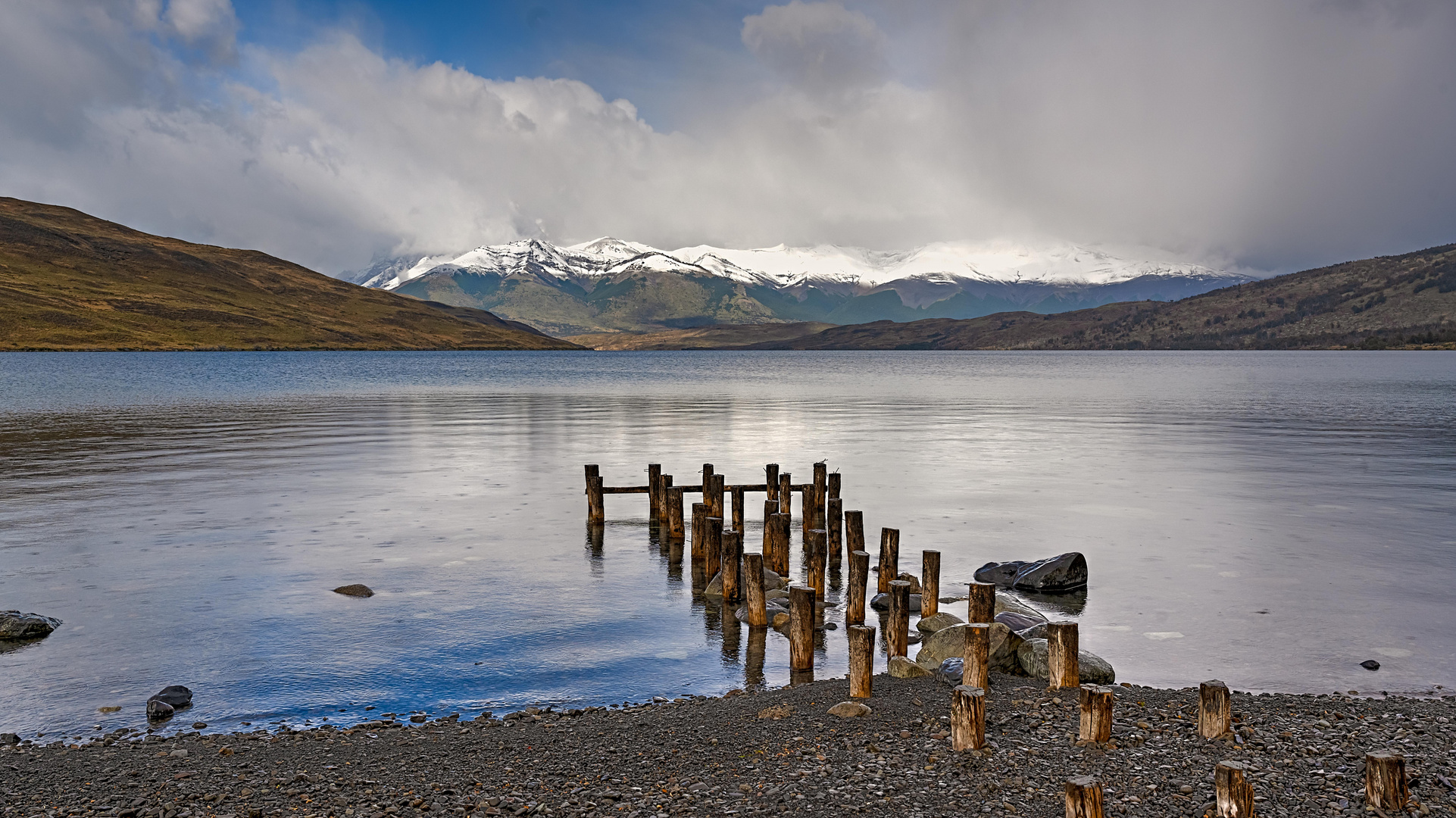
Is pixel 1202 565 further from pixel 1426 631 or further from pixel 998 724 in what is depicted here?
pixel 998 724

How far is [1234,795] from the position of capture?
8.51 metres

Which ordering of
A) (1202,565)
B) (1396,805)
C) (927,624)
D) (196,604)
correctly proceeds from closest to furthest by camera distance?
(1396,805)
(927,624)
(196,604)
(1202,565)

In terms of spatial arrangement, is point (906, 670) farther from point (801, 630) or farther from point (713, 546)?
point (713, 546)

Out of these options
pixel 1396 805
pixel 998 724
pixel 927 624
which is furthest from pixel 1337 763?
pixel 927 624

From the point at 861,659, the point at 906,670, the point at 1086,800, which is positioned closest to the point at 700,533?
the point at 906,670

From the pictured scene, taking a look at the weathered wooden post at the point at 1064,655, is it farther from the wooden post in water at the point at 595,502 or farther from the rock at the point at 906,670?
the wooden post in water at the point at 595,502

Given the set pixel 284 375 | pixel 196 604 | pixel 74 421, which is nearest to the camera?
pixel 196 604

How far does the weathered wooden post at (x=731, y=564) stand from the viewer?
20.0 m

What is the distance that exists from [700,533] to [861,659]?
11.0 m

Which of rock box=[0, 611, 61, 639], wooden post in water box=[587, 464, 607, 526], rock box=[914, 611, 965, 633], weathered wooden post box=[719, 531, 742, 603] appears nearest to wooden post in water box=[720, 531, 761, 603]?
weathered wooden post box=[719, 531, 742, 603]

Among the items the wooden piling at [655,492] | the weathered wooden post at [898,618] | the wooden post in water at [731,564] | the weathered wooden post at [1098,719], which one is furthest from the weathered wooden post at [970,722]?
the wooden piling at [655,492]

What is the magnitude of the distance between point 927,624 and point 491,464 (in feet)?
89.2

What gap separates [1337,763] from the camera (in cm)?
997

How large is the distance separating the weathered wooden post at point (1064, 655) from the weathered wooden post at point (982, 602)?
2172 millimetres
